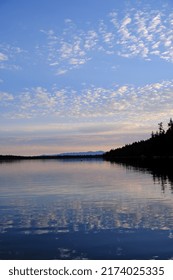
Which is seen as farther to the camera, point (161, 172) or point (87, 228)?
point (161, 172)

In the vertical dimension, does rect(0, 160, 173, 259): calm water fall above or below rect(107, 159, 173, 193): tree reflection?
below

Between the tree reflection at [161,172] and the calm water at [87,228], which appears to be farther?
the tree reflection at [161,172]

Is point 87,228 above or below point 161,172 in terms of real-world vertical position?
below

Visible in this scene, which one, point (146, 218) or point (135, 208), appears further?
point (135, 208)

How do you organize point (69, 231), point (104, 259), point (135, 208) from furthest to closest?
1. point (135, 208)
2. point (69, 231)
3. point (104, 259)

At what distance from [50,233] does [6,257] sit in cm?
499

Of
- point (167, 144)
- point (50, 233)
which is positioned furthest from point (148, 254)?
point (167, 144)

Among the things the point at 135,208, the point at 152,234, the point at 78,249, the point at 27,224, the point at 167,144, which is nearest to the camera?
the point at 78,249

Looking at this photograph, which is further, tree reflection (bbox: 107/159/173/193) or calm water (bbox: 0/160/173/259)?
tree reflection (bbox: 107/159/173/193)

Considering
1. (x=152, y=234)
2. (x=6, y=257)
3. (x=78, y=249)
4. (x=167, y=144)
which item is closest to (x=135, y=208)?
(x=152, y=234)

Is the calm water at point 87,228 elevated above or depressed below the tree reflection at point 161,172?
below

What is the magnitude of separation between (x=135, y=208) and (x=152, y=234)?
9.09 metres
